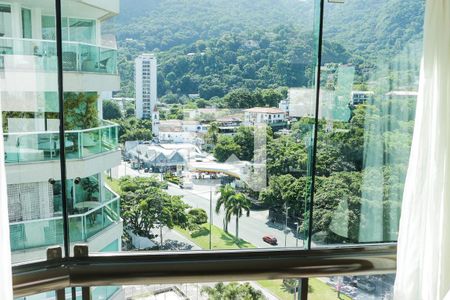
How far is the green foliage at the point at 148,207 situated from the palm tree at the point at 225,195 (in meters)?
0.18

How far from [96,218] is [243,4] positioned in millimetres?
1437

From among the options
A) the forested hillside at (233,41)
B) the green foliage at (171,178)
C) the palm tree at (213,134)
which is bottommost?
the green foliage at (171,178)

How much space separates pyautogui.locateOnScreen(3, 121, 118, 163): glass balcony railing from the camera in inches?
87.1

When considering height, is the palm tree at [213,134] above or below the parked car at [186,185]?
A: above

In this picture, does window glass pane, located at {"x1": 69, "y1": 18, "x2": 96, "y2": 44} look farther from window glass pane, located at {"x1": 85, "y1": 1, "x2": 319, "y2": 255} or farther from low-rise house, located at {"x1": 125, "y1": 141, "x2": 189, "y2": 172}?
low-rise house, located at {"x1": 125, "y1": 141, "x2": 189, "y2": 172}

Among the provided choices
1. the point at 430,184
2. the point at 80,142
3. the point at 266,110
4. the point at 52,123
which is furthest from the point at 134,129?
the point at 430,184

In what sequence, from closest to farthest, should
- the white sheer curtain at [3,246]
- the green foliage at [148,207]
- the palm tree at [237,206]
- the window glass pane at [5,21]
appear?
the white sheer curtain at [3,246] → the window glass pane at [5,21] → the green foliage at [148,207] → the palm tree at [237,206]

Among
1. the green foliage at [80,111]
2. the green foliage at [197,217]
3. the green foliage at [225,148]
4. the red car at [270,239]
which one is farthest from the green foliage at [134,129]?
the red car at [270,239]

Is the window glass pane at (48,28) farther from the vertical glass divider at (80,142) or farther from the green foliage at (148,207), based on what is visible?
the green foliage at (148,207)

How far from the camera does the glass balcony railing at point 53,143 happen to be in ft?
7.26

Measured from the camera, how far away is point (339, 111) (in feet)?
8.50

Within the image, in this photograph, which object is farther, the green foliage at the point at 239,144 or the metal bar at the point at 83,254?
the green foliage at the point at 239,144

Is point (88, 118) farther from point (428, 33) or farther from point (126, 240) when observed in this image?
point (428, 33)

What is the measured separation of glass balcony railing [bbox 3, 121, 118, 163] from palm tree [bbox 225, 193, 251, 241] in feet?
2.49
